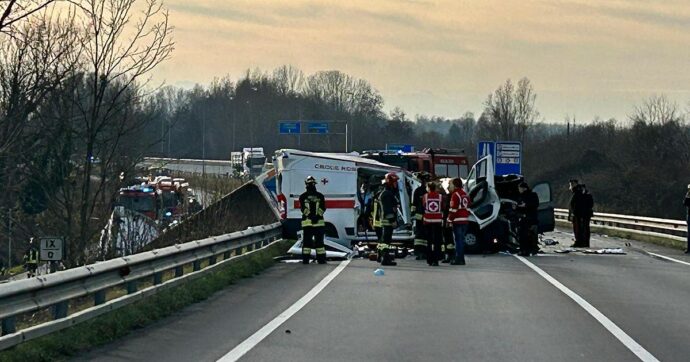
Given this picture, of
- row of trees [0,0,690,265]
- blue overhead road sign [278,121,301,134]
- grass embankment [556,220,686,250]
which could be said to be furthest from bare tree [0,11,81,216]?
blue overhead road sign [278,121,301,134]

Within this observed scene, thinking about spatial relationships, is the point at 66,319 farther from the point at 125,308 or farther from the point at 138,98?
the point at 138,98

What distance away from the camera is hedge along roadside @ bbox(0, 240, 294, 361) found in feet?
30.6

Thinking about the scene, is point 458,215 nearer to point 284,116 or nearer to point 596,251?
point 596,251

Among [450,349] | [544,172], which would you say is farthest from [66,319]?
[544,172]

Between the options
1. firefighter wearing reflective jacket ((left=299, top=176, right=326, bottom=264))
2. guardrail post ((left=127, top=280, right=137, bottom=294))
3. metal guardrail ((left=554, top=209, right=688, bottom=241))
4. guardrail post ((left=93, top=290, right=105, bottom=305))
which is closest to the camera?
guardrail post ((left=93, top=290, right=105, bottom=305))

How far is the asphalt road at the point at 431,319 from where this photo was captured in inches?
390

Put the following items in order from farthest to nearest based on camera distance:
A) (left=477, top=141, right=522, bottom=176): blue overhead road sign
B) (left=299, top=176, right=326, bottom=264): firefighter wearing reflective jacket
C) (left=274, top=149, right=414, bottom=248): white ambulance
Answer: (left=477, top=141, right=522, bottom=176): blue overhead road sign → (left=274, top=149, right=414, bottom=248): white ambulance → (left=299, top=176, right=326, bottom=264): firefighter wearing reflective jacket

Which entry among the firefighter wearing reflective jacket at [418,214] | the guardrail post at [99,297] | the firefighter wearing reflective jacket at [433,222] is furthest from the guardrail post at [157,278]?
the firefighter wearing reflective jacket at [418,214]

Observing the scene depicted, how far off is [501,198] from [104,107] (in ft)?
31.7

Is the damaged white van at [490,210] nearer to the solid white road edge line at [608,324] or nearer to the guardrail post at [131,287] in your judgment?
the solid white road edge line at [608,324]

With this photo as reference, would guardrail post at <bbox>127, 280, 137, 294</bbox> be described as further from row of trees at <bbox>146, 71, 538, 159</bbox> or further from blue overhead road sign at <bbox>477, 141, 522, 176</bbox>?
row of trees at <bbox>146, 71, 538, 159</bbox>

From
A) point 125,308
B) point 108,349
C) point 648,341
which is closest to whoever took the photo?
point 108,349

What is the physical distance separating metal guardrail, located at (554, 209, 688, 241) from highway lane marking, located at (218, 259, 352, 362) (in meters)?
16.3

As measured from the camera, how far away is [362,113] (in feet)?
379
